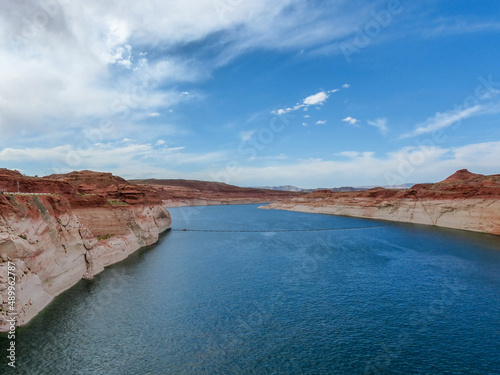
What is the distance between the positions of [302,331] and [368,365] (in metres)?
3.92

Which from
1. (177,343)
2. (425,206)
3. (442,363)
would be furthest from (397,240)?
(177,343)

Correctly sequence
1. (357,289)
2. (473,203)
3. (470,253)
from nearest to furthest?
(357,289), (470,253), (473,203)

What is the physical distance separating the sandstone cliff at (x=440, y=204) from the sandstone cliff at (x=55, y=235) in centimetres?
5782

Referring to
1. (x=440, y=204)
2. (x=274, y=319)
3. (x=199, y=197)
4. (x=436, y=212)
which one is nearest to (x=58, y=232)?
(x=274, y=319)

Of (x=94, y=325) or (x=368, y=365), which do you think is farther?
(x=94, y=325)

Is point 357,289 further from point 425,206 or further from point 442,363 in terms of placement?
point 425,206

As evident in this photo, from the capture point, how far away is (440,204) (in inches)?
2371

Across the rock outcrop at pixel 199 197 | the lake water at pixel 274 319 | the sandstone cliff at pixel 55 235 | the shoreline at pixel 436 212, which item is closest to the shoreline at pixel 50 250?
the sandstone cliff at pixel 55 235

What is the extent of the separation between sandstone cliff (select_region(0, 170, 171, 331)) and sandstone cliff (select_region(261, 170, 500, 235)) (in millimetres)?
57817

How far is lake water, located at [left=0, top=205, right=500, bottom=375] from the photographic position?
13.2 meters

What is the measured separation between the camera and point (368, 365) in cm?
1303

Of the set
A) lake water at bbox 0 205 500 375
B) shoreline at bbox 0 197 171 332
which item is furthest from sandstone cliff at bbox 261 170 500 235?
shoreline at bbox 0 197 171 332

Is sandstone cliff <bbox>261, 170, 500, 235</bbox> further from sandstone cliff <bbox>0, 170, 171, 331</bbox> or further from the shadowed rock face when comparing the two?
sandstone cliff <bbox>0, 170, 171, 331</bbox>

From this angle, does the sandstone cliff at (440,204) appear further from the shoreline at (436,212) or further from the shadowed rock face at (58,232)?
the shadowed rock face at (58,232)
